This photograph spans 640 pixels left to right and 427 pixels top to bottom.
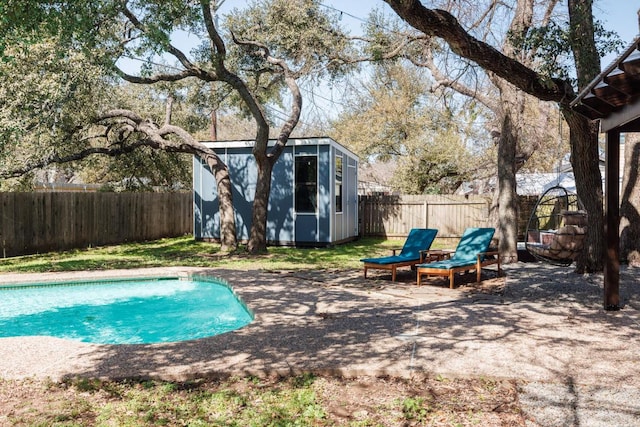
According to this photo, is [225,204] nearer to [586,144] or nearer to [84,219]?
[84,219]

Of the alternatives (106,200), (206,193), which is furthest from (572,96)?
(106,200)

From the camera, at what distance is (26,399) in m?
3.47

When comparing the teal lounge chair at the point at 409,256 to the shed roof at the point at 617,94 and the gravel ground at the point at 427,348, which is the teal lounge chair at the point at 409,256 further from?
the shed roof at the point at 617,94

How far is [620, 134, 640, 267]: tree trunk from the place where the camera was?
9695mm

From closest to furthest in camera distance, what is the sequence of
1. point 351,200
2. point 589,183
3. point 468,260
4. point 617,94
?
1. point 617,94
2. point 589,183
3. point 468,260
4. point 351,200

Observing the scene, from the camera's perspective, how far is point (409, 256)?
9.44 m

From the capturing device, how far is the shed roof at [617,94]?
4020mm

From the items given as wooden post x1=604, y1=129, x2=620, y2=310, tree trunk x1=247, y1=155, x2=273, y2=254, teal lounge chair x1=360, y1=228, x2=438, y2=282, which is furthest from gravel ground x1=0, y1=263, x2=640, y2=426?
tree trunk x1=247, y1=155, x2=273, y2=254

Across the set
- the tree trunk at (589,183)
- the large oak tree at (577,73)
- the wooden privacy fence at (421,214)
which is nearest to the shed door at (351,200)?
the wooden privacy fence at (421,214)

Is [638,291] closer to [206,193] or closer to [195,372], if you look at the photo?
[195,372]

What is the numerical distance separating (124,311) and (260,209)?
18.6 ft

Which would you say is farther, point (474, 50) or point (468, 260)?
point (468, 260)

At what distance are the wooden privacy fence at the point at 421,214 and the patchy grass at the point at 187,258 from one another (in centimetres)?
280

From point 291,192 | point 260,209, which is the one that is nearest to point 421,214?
point 291,192
